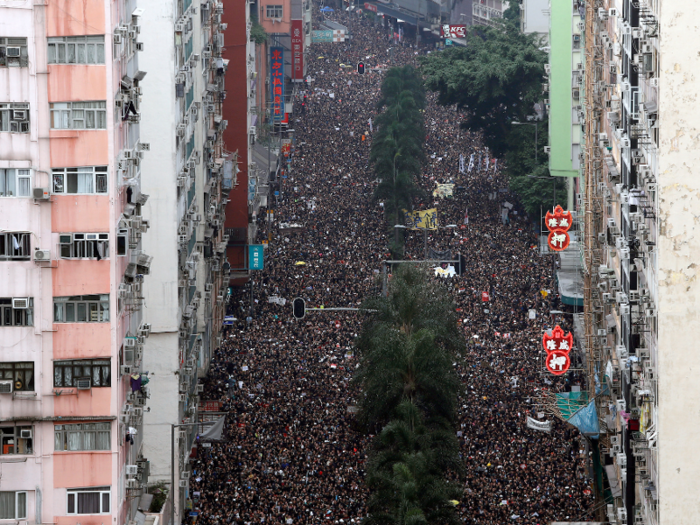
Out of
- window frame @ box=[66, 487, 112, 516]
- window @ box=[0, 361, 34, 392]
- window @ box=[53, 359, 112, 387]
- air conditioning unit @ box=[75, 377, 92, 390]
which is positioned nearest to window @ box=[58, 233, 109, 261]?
window @ box=[53, 359, 112, 387]

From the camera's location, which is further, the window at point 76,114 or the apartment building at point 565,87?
the apartment building at point 565,87

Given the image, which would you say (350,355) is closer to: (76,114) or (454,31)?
(76,114)

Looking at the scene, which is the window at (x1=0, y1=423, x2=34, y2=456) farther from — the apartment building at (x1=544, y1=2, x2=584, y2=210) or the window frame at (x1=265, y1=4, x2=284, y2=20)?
the window frame at (x1=265, y1=4, x2=284, y2=20)

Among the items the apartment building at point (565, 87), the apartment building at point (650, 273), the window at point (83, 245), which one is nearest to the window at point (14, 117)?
the window at point (83, 245)

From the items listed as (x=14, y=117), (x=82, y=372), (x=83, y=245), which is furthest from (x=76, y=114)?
(x=82, y=372)

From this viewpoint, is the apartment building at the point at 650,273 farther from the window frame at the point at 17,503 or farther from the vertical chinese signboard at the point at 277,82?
the vertical chinese signboard at the point at 277,82

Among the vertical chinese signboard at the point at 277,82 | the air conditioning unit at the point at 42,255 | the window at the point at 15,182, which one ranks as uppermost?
the vertical chinese signboard at the point at 277,82
